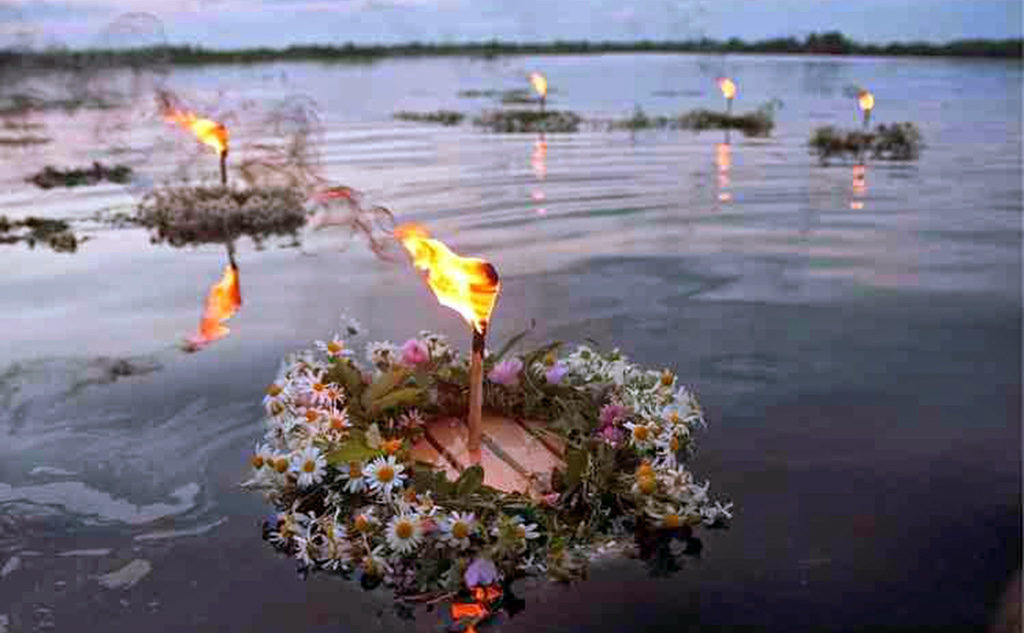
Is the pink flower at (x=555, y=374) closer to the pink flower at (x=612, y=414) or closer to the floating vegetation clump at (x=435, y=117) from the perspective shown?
the pink flower at (x=612, y=414)

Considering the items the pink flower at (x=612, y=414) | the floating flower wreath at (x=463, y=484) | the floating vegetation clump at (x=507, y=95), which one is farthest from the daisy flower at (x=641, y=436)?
the floating vegetation clump at (x=507, y=95)

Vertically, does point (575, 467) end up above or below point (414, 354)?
below

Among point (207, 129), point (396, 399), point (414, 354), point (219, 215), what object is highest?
point (207, 129)

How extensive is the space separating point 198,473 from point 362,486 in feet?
6.86

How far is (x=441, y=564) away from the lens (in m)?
4.76

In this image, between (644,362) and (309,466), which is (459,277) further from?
(644,362)

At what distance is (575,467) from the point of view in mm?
5148

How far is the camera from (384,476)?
492 centimetres

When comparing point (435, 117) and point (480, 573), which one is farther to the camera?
point (435, 117)

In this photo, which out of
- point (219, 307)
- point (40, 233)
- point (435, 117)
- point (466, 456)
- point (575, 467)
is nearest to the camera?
point (575, 467)

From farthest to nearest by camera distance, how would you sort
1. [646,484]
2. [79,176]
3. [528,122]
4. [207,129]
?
[528,122] → [79,176] → [207,129] → [646,484]

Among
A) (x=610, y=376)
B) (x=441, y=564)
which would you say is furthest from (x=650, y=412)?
(x=441, y=564)

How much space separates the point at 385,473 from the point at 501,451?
3.29ft

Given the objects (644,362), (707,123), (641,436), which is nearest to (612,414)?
(641,436)
